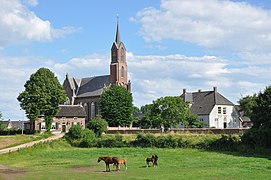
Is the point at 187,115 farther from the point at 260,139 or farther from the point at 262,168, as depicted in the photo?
the point at 262,168

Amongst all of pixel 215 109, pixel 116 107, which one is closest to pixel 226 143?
pixel 215 109

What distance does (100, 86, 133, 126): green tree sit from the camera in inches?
3957

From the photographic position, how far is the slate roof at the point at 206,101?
99.8m

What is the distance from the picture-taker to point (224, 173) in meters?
28.0

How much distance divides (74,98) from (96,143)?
65.0 metres

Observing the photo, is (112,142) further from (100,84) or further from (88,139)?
(100,84)

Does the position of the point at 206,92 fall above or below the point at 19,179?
above

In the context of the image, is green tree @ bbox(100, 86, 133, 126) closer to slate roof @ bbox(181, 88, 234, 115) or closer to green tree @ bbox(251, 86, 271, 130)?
slate roof @ bbox(181, 88, 234, 115)

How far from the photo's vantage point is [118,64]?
4857 inches

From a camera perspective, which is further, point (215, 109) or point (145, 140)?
point (215, 109)

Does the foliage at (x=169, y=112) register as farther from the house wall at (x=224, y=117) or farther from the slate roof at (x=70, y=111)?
the slate roof at (x=70, y=111)

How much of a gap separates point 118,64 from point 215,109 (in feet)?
125

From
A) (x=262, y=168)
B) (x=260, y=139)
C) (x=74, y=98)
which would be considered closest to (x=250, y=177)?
(x=262, y=168)

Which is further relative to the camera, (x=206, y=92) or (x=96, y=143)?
(x=206, y=92)
